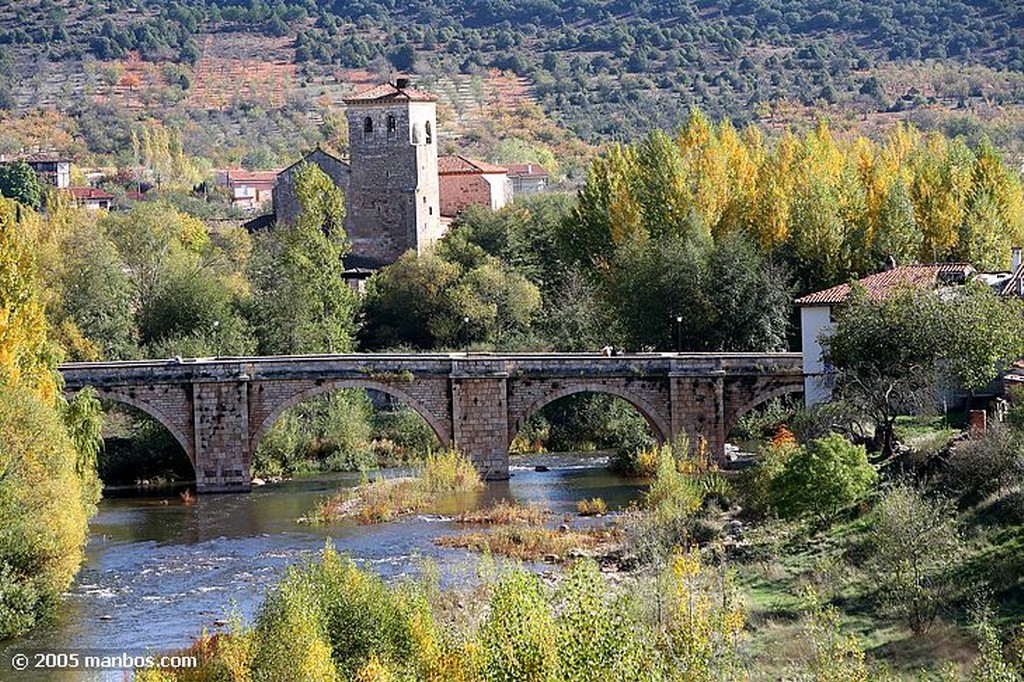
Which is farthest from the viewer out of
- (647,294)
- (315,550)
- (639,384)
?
(647,294)

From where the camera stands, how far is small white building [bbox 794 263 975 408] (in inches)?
2037

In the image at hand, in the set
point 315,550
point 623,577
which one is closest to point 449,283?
point 315,550

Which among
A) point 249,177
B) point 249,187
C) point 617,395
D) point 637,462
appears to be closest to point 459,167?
point 617,395

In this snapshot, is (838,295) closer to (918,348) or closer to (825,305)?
(825,305)

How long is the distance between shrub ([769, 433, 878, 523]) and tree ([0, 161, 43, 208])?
2481 inches

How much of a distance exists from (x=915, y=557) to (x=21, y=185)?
72372mm

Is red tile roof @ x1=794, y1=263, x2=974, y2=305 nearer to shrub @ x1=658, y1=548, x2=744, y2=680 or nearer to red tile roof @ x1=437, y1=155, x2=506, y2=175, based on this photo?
shrub @ x1=658, y1=548, x2=744, y2=680

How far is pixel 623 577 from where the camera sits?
133 feet

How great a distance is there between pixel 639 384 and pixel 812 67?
9087 centimetres

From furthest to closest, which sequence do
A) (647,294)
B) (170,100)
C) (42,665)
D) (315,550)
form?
(170,100) < (647,294) < (315,550) < (42,665)

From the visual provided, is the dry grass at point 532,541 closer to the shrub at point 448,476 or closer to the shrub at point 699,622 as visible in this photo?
the shrub at point 448,476

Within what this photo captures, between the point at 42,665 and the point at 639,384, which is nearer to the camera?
the point at 42,665

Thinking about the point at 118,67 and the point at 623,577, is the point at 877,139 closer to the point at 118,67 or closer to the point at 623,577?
the point at 118,67

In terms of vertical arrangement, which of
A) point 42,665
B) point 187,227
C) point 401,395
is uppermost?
point 187,227
